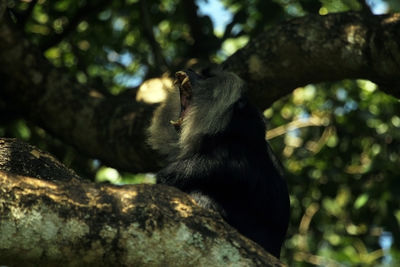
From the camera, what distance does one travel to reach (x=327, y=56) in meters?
3.96

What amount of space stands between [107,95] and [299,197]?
5.33ft

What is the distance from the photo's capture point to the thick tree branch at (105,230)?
1.83 m

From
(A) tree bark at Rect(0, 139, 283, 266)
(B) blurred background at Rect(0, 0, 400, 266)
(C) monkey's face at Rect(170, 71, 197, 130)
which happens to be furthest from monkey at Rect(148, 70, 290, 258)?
(A) tree bark at Rect(0, 139, 283, 266)

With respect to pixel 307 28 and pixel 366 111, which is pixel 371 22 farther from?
pixel 366 111

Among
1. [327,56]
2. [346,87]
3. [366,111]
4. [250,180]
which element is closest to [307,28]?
[327,56]

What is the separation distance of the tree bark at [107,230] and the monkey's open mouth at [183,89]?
2196mm

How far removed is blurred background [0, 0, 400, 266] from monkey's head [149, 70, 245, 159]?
0.53m

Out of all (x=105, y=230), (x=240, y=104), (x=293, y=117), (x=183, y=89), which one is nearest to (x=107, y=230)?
(x=105, y=230)

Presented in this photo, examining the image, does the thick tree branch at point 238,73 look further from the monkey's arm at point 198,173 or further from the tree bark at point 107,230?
the tree bark at point 107,230

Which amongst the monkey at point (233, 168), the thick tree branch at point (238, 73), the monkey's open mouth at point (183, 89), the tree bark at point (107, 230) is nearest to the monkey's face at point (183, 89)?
the monkey's open mouth at point (183, 89)

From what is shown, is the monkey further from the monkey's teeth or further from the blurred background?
the blurred background

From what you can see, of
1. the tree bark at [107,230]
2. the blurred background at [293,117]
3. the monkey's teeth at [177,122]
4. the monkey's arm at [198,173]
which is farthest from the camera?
the blurred background at [293,117]

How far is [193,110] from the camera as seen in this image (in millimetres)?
4164

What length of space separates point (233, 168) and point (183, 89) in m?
0.77
